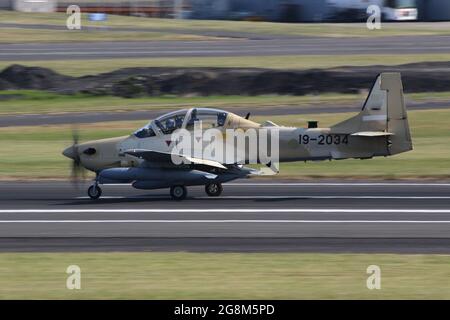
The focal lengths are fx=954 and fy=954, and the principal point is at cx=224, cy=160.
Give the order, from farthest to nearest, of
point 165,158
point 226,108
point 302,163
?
point 226,108
point 302,163
point 165,158

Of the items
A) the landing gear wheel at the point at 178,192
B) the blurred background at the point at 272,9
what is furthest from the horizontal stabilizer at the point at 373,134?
the blurred background at the point at 272,9

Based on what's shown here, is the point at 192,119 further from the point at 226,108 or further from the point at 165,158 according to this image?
the point at 226,108

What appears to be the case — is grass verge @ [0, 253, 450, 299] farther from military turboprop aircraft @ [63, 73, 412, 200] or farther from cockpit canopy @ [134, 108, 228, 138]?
cockpit canopy @ [134, 108, 228, 138]

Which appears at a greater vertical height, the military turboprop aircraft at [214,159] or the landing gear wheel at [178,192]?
the military turboprop aircraft at [214,159]

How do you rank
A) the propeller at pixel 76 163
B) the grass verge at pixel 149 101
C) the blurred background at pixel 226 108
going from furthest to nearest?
the grass verge at pixel 149 101
the propeller at pixel 76 163
the blurred background at pixel 226 108

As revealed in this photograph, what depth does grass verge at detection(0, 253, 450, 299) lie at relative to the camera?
13.2 metres

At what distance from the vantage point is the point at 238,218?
797 inches

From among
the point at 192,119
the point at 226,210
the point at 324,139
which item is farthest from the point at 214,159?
the point at 324,139

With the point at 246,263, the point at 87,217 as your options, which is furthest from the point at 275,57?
the point at 246,263

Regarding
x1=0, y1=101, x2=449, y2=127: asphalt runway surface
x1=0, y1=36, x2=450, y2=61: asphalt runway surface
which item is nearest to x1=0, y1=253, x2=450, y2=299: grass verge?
x1=0, y1=101, x2=449, y2=127: asphalt runway surface

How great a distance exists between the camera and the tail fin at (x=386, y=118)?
2283 centimetres

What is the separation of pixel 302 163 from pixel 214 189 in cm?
711

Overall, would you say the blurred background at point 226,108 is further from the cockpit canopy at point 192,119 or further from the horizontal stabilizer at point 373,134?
the cockpit canopy at point 192,119

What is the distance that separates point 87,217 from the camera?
67.9 feet
